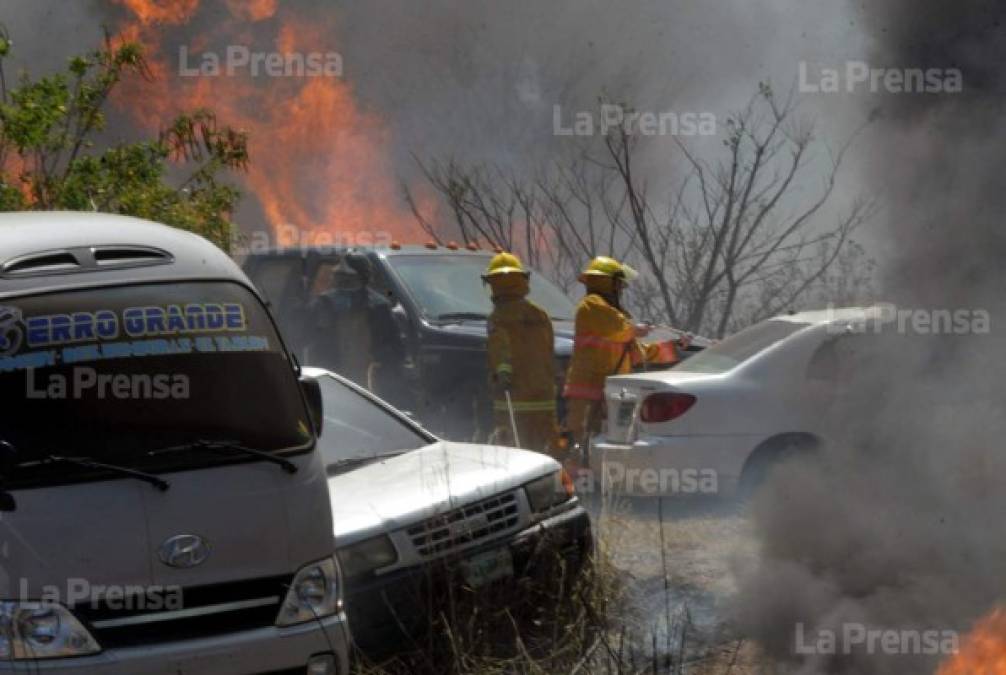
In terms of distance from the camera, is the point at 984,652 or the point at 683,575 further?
the point at 683,575

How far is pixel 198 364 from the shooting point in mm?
5281

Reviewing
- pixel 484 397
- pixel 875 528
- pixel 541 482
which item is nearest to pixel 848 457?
pixel 875 528

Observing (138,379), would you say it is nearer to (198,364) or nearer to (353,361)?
(198,364)

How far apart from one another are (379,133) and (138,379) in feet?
48.7

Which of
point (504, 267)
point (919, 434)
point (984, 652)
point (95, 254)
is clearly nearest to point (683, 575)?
point (919, 434)

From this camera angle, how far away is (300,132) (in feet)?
65.2

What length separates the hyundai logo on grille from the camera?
15.9ft

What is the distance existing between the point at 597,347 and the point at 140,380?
555cm

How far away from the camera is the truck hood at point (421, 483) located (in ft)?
20.6

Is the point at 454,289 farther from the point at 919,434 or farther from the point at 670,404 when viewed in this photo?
the point at 919,434

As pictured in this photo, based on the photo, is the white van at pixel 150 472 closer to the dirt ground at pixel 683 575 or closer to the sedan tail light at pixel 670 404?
the dirt ground at pixel 683 575

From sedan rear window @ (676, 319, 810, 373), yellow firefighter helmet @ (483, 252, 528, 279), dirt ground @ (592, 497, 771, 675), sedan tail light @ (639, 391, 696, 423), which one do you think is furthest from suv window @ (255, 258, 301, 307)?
sedan tail light @ (639, 391, 696, 423)

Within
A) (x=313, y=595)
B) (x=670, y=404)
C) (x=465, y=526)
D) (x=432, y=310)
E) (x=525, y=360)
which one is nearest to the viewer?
(x=313, y=595)

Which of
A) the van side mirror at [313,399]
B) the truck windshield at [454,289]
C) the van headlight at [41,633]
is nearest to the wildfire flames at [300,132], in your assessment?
the truck windshield at [454,289]
